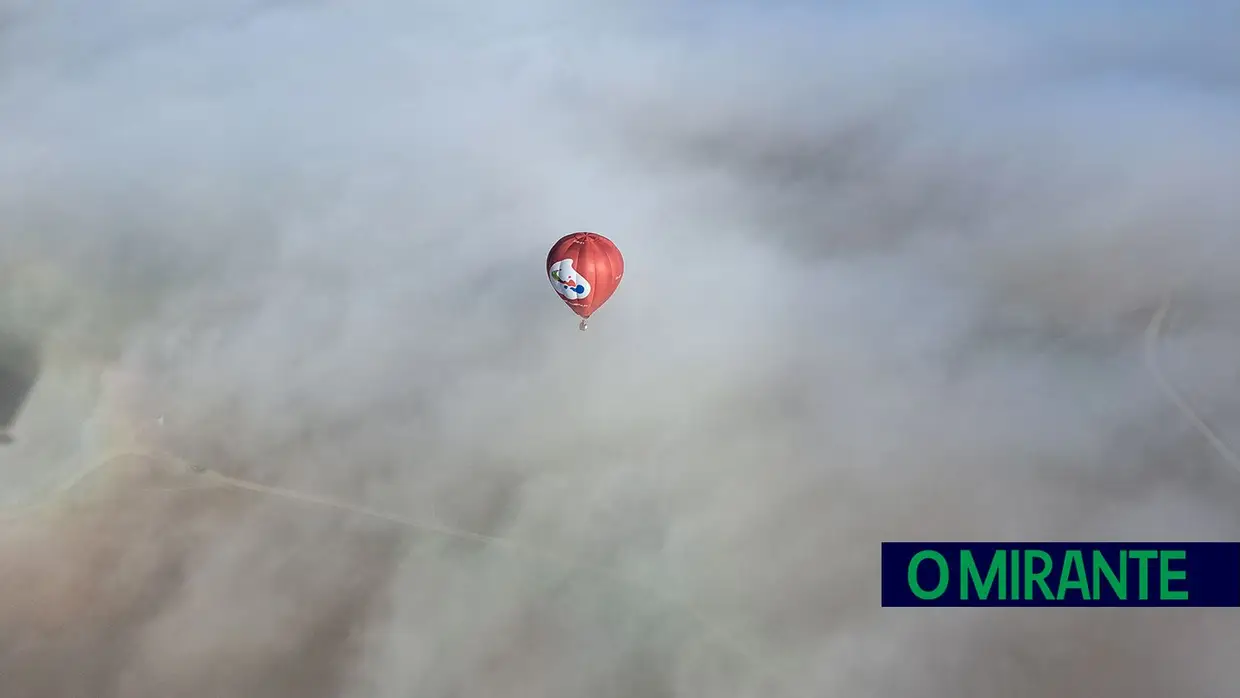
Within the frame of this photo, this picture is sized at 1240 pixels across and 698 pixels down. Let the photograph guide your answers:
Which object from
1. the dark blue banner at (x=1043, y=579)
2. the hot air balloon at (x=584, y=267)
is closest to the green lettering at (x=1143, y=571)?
the dark blue banner at (x=1043, y=579)

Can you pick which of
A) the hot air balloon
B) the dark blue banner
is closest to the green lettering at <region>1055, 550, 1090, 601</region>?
the dark blue banner

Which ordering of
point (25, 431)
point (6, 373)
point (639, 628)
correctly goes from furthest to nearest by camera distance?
point (6, 373), point (25, 431), point (639, 628)

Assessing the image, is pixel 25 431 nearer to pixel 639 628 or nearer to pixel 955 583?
pixel 639 628

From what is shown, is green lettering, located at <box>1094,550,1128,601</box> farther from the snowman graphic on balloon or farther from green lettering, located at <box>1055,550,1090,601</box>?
the snowman graphic on balloon

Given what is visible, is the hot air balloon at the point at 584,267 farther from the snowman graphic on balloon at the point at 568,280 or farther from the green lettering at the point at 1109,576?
the green lettering at the point at 1109,576

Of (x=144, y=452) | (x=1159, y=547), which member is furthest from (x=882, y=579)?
(x=144, y=452)

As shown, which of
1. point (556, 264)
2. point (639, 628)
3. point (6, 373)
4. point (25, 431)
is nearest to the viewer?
point (639, 628)
